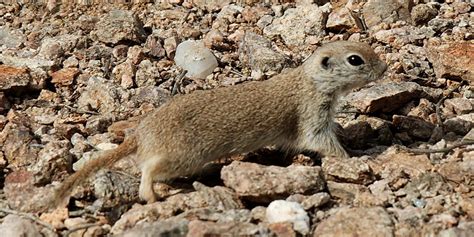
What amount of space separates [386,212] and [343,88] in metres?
1.80

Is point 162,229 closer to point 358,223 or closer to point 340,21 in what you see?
point 358,223

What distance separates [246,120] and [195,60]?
180 cm

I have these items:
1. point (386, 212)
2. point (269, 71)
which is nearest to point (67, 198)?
point (386, 212)

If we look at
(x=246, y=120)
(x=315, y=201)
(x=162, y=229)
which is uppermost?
(x=162, y=229)

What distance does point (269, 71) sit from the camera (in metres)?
7.41

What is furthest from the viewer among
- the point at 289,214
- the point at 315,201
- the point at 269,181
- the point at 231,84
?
the point at 231,84

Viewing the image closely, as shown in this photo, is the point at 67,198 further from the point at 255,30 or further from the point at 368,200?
the point at 255,30

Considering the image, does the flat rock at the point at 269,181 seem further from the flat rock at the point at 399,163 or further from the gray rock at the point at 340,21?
the gray rock at the point at 340,21

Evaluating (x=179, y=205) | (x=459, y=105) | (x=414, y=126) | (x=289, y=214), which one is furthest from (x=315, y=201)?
(x=459, y=105)

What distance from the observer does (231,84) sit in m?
7.21

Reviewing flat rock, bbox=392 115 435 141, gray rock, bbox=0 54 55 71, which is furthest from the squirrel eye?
gray rock, bbox=0 54 55 71

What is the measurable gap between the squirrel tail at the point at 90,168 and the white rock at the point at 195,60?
1.90m

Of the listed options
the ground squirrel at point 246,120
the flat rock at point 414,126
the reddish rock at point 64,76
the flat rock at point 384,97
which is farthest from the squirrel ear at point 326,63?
the reddish rock at point 64,76

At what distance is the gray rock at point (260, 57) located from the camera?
24.4 feet
